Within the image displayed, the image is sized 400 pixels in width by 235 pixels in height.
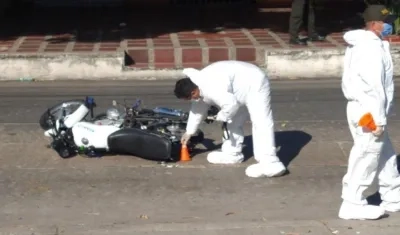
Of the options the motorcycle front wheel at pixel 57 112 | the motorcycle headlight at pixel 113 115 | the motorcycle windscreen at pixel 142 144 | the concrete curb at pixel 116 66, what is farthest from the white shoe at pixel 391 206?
the concrete curb at pixel 116 66

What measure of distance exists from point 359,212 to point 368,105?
0.87 meters

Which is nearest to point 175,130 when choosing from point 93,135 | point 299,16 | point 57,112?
point 93,135

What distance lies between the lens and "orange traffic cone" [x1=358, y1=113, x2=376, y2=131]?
6.38 metres

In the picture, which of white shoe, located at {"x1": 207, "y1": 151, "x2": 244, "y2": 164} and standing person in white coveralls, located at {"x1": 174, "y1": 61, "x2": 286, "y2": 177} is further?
white shoe, located at {"x1": 207, "y1": 151, "x2": 244, "y2": 164}

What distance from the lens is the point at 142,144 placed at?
8430 mm

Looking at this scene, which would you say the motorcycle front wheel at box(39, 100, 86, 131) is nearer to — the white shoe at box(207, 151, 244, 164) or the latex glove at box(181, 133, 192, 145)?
the latex glove at box(181, 133, 192, 145)

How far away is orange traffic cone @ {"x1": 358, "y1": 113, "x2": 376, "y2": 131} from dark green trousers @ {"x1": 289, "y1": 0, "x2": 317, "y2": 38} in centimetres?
723

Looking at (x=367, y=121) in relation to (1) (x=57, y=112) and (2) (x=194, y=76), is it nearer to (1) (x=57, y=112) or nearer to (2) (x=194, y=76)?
(2) (x=194, y=76)

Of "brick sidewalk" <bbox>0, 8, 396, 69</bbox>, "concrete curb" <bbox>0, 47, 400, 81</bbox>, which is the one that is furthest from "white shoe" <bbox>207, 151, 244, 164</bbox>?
"brick sidewalk" <bbox>0, 8, 396, 69</bbox>

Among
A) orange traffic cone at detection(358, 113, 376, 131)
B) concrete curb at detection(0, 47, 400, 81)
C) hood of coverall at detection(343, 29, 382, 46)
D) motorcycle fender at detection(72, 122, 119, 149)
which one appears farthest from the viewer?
concrete curb at detection(0, 47, 400, 81)

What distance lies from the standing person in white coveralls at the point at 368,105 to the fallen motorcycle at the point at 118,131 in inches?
81.3

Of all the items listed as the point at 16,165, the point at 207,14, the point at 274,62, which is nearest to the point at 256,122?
the point at 16,165

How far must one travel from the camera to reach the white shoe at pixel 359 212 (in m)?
6.74

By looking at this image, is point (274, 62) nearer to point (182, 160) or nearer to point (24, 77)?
point (24, 77)
